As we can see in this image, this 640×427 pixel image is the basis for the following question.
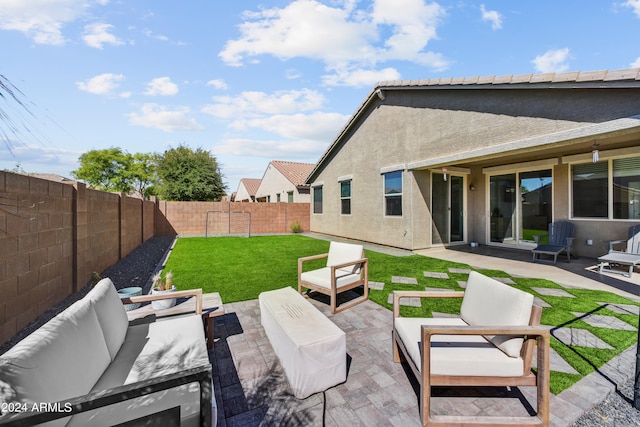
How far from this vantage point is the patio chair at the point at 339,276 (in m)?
4.17

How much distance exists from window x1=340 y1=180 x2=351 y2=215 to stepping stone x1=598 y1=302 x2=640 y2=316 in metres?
8.82

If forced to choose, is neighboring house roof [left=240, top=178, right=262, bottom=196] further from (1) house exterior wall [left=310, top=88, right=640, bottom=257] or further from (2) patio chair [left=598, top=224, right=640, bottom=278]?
(2) patio chair [left=598, top=224, right=640, bottom=278]

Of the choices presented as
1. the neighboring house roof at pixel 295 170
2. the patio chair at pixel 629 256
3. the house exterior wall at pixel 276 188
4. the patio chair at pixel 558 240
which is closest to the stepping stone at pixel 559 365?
the patio chair at pixel 629 256

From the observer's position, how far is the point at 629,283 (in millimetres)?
5297

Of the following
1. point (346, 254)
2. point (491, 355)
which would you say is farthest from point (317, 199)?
point (491, 355)

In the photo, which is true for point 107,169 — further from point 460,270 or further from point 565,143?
point 565,143

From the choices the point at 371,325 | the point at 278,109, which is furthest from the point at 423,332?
the point at 278,109

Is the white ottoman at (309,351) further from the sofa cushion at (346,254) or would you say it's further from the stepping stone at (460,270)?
the stepping stone at (460,270)

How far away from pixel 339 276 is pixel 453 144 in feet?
17.3

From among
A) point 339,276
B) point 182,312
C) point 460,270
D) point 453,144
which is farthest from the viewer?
point 453,144

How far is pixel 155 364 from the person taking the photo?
81.0 inches

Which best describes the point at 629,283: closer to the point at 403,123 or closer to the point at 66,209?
the point at 403,123

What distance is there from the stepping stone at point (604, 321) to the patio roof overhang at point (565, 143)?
2.91 m

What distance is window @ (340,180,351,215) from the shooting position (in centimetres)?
1251
